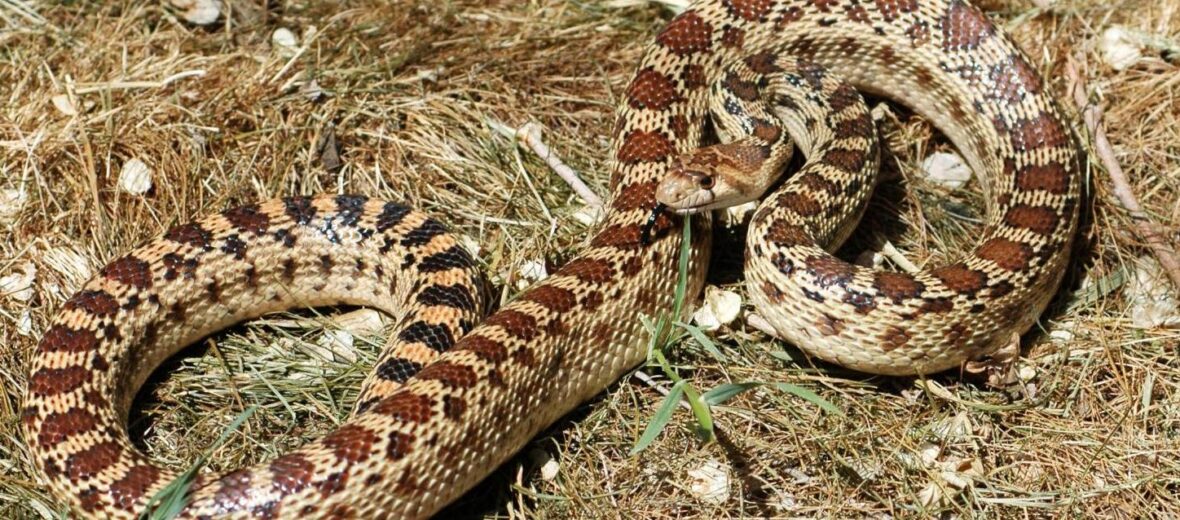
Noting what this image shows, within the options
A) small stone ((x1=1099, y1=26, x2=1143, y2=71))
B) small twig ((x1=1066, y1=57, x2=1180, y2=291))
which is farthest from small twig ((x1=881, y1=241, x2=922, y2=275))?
small stone ((x1=1099, y1=26, x2=1143, y2=71))

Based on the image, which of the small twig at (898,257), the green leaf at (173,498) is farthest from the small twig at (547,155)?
the green leaf at (173,498)

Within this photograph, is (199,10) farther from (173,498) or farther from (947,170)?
(947,170)

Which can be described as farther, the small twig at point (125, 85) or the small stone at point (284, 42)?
the small stone at point (284, 42)

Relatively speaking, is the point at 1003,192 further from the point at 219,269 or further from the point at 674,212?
the point at 219,269

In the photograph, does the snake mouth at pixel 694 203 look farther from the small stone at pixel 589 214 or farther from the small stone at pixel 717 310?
the small stone at pixel 589 214

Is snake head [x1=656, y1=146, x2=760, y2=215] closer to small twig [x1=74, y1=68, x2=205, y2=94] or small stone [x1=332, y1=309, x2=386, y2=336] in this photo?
small stone [x1=332, y1=309, x2=386, y2=336]

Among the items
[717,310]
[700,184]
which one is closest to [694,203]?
[700,184]
